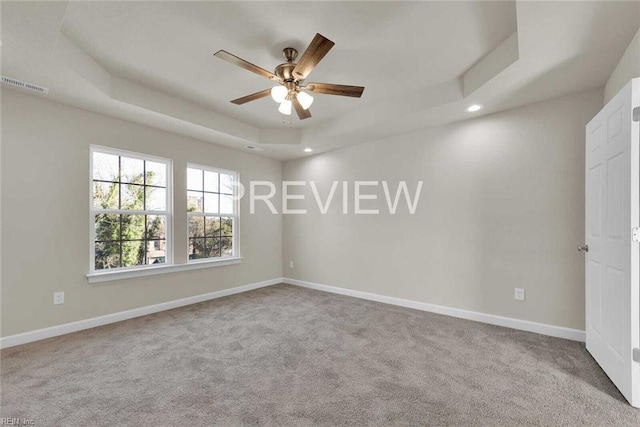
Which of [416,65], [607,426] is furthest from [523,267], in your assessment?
[416,65]

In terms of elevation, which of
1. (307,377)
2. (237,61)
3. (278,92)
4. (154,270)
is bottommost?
(307,377)

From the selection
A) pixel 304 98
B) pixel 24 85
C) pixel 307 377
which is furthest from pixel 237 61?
pixel 307 377

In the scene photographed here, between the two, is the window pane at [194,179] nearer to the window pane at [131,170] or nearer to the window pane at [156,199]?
the window pane at [156,199]

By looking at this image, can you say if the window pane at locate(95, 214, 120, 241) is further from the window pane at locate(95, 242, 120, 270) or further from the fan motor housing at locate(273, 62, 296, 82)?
the fan motor housing at locate(273, 62, 296, 82)

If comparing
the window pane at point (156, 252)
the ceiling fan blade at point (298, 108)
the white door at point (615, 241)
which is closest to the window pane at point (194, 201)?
the window pane at point (156, 252)

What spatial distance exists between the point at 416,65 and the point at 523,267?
8.06 ft

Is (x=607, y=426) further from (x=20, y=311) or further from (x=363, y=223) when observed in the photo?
(x=20, y=311)

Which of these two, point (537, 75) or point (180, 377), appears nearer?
point (180, 377)

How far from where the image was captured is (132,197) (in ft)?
12.2

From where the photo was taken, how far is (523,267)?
3.16m

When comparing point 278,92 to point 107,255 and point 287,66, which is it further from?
point 107,255

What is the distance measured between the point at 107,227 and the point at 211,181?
1589mm

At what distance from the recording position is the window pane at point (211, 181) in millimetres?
4574

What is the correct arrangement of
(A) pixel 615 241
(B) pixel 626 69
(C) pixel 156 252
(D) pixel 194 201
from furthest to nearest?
(D) pixel 194 201 → (C) pixel 156 252 → (B) pixel 626 69 → (A) pixel 615 241
